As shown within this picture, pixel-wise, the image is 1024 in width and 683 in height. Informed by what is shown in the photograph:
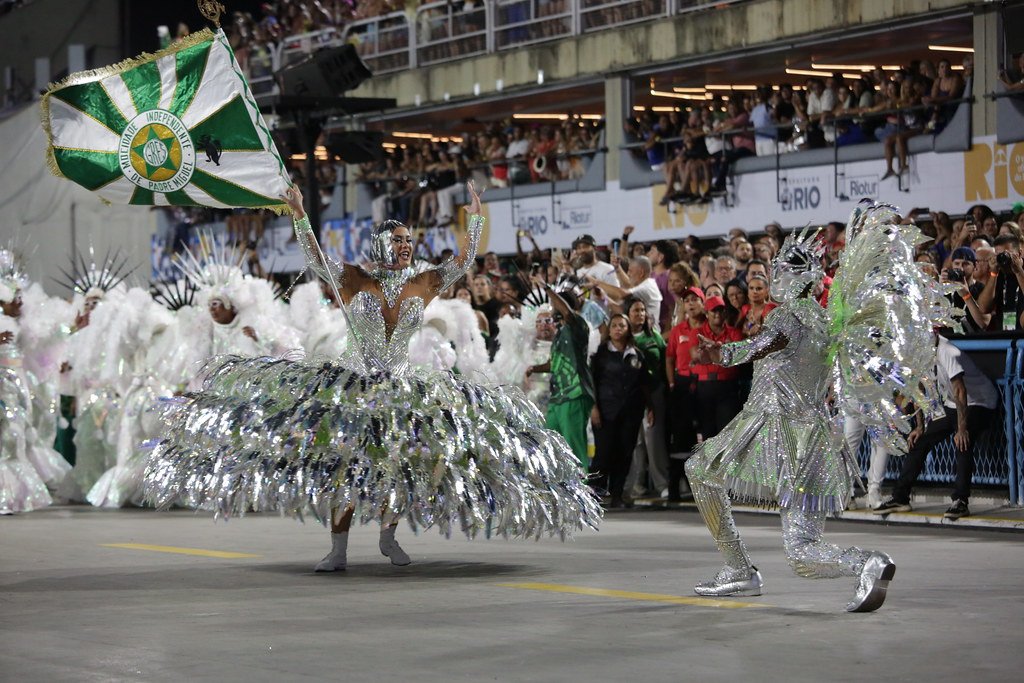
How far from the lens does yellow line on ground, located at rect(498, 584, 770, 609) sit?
757 cm

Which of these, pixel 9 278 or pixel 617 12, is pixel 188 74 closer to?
pixel 9 278

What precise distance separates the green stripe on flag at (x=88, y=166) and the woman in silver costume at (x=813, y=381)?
588cm

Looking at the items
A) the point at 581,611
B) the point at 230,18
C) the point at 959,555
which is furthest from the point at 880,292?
the point at 230,18

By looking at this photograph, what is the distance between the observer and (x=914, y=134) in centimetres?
1811

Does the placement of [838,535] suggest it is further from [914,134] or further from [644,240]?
[644,240]

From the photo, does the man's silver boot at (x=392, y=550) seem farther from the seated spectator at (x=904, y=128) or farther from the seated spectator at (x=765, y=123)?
the seated spectator at (x=765, y=123)

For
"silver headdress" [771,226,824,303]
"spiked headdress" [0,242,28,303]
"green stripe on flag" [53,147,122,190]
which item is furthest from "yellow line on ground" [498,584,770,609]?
"spiked headdress" [0,242,28,303]

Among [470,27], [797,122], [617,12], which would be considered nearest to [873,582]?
[797,122]

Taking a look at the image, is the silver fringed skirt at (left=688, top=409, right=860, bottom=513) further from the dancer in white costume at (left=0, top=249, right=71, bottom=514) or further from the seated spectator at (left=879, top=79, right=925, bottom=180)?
the seated spectator at (left=879, top=79, right=925, bottom=180)

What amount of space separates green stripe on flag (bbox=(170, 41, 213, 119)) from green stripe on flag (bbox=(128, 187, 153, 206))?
0.61 m

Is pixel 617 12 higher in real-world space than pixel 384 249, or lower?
higher

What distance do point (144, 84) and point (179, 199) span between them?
39.9 inches

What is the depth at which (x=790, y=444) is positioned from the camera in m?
7.45

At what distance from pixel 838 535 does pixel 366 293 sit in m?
3.70
